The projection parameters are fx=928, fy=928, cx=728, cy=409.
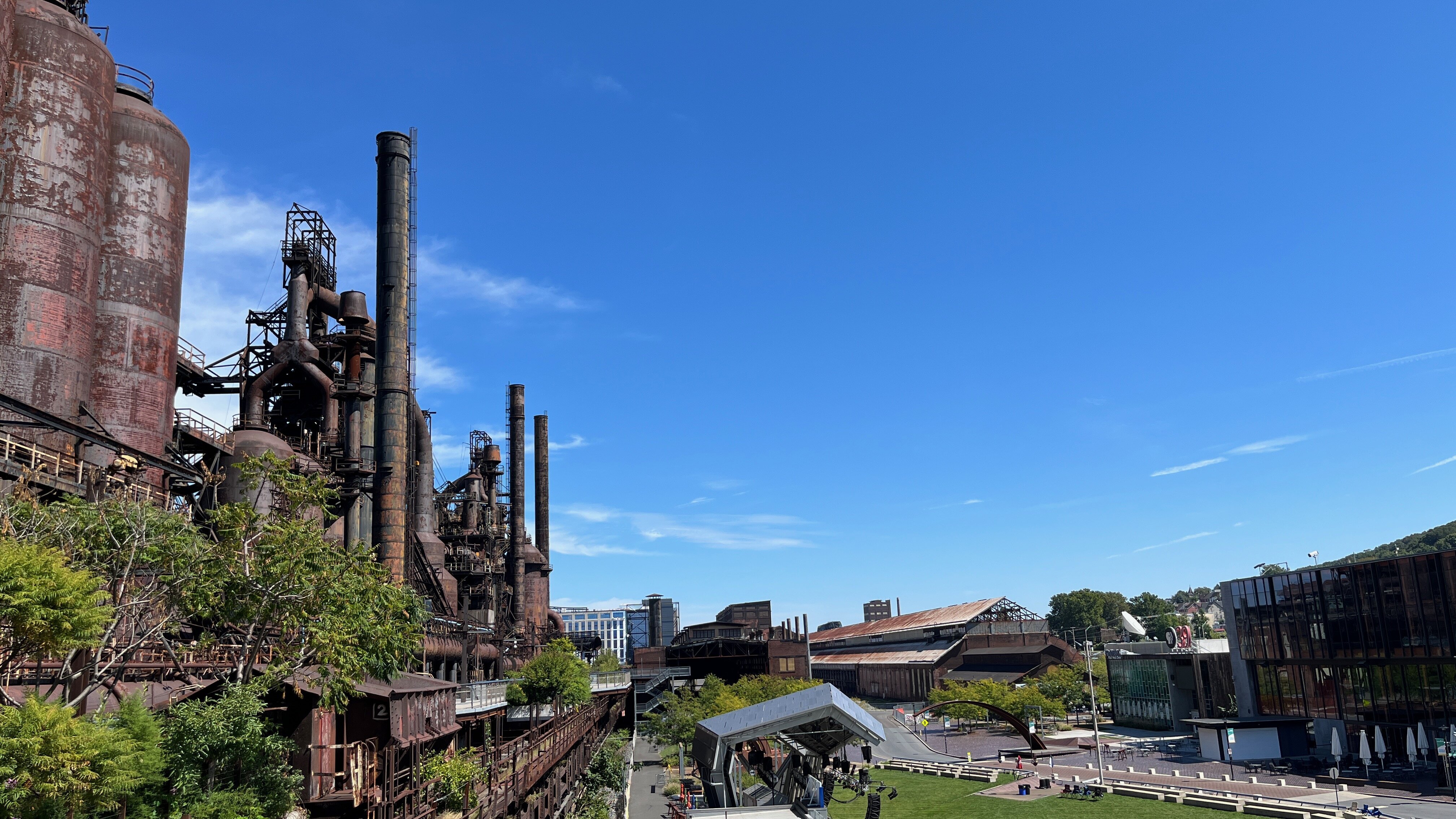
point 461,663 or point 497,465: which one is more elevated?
point 497,465

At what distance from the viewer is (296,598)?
2241cm

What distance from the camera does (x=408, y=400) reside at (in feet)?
185

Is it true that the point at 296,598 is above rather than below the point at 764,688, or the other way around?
above

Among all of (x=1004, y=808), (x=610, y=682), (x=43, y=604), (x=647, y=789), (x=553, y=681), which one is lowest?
(x=647, y=789)

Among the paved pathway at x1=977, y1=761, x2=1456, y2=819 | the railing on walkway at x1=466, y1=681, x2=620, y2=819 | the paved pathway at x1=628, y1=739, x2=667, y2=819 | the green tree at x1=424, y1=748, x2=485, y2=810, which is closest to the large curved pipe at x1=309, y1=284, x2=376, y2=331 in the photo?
the railing on walkway at x1=466, y1=681, x2=620, y2=819

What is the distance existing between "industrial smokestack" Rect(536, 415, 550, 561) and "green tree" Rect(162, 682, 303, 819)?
86046 mm

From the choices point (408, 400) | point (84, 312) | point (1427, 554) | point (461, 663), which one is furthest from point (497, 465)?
point (1427, 554)

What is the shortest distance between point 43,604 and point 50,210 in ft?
85.2

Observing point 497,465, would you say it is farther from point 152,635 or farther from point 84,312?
point 152,635

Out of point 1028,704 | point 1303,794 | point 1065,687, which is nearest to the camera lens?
point 1303,794

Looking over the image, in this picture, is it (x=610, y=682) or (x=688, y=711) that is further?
(x=610, y=682)

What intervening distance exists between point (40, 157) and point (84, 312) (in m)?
6.07

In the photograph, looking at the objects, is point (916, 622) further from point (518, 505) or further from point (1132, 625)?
point (518, 505)

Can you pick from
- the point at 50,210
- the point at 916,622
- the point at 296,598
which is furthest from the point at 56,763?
the point at 916,622
